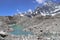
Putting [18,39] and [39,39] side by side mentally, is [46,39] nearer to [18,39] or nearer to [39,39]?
[39,39]

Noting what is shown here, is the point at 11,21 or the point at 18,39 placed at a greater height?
the point at 11,21

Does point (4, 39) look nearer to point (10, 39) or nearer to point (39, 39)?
point (10, 39)

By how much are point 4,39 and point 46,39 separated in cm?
656

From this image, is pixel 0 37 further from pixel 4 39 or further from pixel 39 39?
pixel 39 39

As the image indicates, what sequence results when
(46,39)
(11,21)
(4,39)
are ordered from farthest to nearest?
(11,21) < (46,39) < (4,39)

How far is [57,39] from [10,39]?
6.82 metres

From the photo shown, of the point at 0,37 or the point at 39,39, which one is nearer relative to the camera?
the point at 0,37

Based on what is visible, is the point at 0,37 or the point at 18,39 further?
the point at 18,39

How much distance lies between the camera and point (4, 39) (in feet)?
72.7

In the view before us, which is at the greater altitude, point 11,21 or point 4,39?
point 11,21

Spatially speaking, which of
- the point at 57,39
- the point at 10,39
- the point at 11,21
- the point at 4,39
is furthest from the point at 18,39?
the point at 11,21

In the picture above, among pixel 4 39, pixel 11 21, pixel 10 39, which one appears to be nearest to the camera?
pixel 4 39

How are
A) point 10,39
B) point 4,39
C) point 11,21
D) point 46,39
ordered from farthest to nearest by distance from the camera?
1. point 11,21
2. point 46,39
3. point 10,39
4. point 4,39

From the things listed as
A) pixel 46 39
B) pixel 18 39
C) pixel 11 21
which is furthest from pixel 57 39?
pixel 11 21
